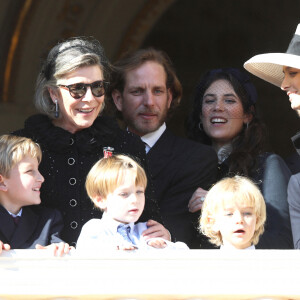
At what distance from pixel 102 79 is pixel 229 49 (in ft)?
14.5

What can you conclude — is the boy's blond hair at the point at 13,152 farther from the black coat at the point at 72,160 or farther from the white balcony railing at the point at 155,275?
the white balcony railing at the point at 155,275

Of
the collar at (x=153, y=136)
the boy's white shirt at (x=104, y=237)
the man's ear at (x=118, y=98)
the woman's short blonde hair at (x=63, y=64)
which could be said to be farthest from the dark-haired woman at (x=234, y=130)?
the woman's short blonde hair at (x=63, y=64)

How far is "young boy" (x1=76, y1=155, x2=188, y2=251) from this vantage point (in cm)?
378

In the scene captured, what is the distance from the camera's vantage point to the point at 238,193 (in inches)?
153

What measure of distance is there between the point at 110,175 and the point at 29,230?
0.40 meters

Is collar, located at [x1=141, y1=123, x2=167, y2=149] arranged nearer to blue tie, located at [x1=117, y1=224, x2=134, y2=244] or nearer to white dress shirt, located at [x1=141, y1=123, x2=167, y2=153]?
white dress shirt, located at [x1=141, y1=123, x2=167, y2=153]

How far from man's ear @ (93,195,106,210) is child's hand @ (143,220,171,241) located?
21 centimetres

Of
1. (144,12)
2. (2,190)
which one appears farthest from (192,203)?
(144,12)

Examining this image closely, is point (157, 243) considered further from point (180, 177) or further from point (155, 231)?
point (180, 177)

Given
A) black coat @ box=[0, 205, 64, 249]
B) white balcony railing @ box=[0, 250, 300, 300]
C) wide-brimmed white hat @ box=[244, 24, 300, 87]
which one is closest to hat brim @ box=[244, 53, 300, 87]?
wide-brimmed white hat @ box=[244, 24, 300, 87]

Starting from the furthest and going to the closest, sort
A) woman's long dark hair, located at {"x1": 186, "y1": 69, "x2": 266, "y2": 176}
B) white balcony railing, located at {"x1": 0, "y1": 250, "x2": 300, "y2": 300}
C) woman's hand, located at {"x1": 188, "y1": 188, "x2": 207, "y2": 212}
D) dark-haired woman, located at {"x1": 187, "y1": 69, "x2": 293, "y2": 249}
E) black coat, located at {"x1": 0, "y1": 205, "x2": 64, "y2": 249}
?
woman's long dark hair, located at {"x1": 186, "y1": 69, "x2": 266, "y2": 176}
dark-haired woman, located at {"x1": 187, "y1": 69, "x2": 293, "y2": 249}
woman's hand, located at {"x1": 188, "y1": 188, "x2": 207, "y2": 212}
black coat, located at {"x1": 0, "y1": 205, "x2": 64, "y2": 249}
white balcony railing, located at {"x1": 0, "y1": 250, "x2": 300, "y2": 300}

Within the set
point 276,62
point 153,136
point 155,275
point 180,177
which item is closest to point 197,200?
point 180,177

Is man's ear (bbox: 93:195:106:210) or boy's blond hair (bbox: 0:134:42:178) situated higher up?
boy's blond hair (bbox: 0:134:42:178)

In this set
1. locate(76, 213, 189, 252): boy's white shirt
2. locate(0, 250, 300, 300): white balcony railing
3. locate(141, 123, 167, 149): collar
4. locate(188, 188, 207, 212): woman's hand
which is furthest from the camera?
locate(141, 123, 167, 149): collar
